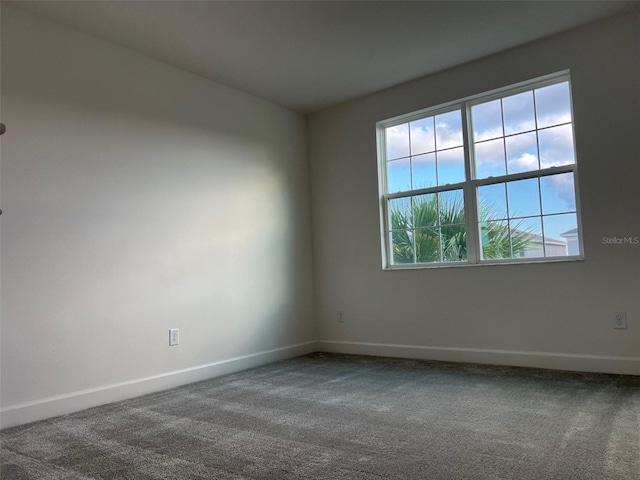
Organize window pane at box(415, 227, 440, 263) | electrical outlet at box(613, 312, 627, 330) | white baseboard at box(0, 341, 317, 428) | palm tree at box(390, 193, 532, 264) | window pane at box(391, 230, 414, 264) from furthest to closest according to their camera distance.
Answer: window pane at box(391, 230, 414, 264) < window pane at box(415, 227, 440, 263) < palm tree at box(390, 193, 532, 264) < electrical outlet at box(613, 312, 627, 330) < white baseboard at box(0, 341, 317, 428)

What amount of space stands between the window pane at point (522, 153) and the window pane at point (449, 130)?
0.43 metres

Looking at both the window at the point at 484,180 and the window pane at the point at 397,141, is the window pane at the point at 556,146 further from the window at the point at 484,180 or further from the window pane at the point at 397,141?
the window pane at the point at 397,141

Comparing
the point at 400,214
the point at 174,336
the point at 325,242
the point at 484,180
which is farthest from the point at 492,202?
the point at 174,336

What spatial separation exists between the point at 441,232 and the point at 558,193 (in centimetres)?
98

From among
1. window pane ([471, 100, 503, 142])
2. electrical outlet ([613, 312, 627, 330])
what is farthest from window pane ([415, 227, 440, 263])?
electrical outlet ([613, 312, 627, 330])

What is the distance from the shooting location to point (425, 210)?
414 centimetres

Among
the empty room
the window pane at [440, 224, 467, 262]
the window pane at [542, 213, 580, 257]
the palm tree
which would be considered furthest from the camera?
the window pane at [440, 224, 467, 262]

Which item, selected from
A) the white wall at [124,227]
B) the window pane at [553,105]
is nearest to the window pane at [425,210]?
the window pane at [553,105]

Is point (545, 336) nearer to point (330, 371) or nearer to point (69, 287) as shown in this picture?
point (330, 371)

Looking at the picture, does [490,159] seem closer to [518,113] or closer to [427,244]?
[518,113]

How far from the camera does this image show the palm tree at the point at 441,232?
3.69m

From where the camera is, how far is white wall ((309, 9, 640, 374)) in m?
3.14

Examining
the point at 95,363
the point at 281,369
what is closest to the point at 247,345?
the point at 281,369

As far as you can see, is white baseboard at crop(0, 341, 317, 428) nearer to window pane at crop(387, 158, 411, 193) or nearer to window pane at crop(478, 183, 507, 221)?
window pane at crop(387, 158, 411, 193)
